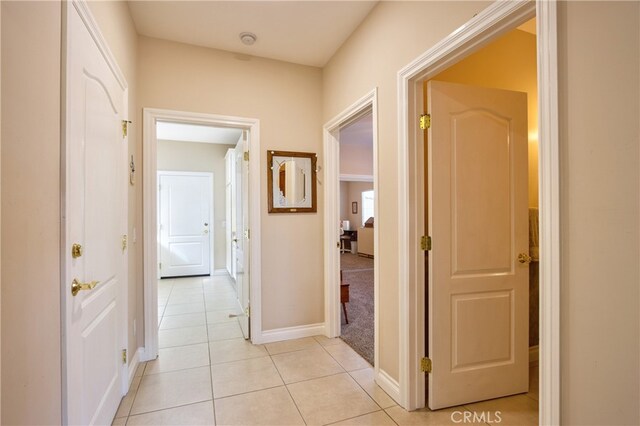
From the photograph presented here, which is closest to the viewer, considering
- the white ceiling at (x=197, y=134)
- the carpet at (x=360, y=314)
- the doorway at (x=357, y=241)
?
the carpet at (x=360, y=314)

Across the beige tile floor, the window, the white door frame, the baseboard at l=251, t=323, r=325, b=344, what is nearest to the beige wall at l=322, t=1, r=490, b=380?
the beige tile floor

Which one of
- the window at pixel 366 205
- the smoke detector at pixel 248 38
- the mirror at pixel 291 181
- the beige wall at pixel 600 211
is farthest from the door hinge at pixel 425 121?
the window at pixel 366 205

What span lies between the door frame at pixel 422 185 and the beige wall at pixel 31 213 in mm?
1670

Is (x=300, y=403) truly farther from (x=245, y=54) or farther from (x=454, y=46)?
(x=245, y=54)

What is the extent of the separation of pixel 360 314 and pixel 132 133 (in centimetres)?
297

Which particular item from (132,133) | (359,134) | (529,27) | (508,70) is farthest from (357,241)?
(132,133)

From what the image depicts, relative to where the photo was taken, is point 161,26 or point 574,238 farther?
point 161,26

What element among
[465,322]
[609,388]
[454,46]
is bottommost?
[465,322]

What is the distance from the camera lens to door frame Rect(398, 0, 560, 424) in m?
1.05

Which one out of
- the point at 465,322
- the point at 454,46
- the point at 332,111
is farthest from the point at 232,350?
the point at 454,46

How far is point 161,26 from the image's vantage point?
2395 millimetres

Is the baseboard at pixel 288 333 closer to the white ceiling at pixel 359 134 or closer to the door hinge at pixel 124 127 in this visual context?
the door hinge at pixel 124 127

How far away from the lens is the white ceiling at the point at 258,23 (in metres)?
2.17

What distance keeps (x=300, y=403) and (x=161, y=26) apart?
298cm
